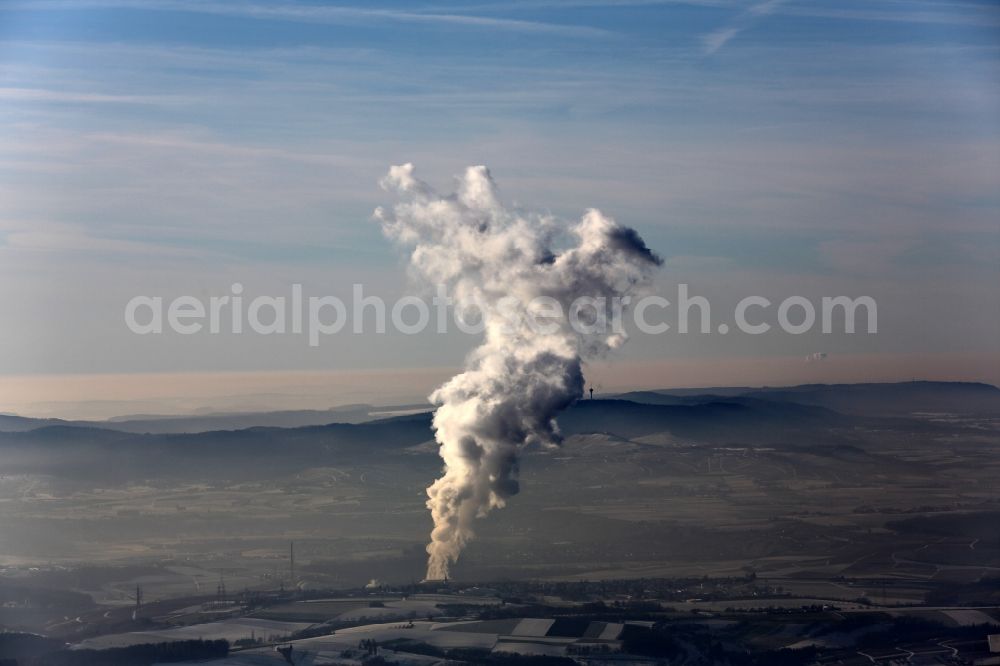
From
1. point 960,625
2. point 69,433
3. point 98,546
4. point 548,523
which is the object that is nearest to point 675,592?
point 960,625

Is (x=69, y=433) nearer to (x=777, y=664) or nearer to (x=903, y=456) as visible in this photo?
(x=903, y=456)

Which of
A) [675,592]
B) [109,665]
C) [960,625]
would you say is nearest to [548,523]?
[675,592]

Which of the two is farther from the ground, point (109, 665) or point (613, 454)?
point (613, 454)

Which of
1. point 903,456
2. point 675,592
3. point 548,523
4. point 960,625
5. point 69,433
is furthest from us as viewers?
point 903,456

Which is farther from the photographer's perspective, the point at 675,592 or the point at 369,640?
the point at 675,592

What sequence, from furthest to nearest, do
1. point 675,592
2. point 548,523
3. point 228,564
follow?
1. point 548,523
2. point 228,564
3. point 675,592

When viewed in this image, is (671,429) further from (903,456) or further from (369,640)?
Answer: (369,640)
